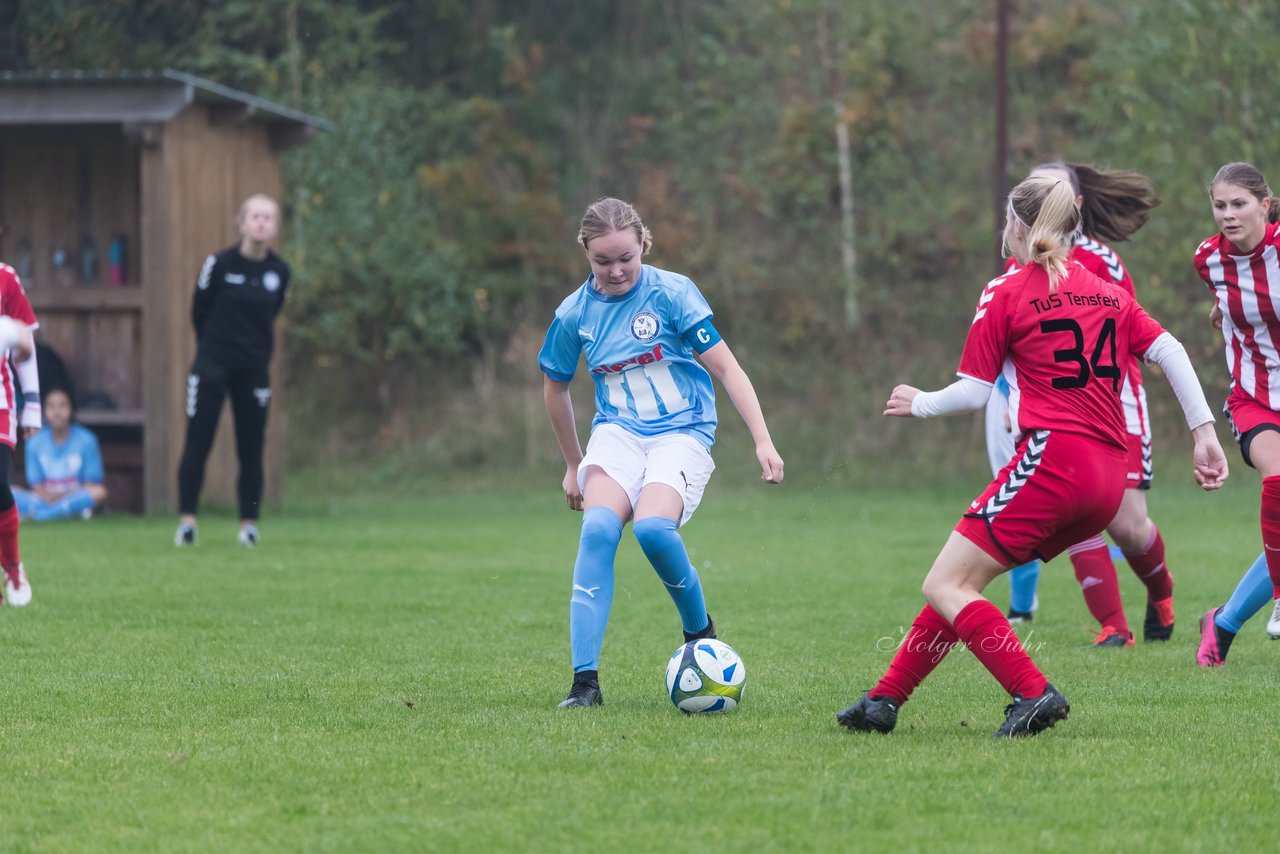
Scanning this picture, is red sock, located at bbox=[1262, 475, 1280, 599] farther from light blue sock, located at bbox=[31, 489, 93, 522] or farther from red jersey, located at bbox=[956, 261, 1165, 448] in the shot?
light blue sock, located at bbox=[31, 489, 93, 522]

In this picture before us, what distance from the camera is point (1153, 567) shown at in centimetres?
755

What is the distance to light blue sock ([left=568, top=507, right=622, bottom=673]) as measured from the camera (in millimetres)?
5773

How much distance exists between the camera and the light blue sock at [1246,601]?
6.78 meters

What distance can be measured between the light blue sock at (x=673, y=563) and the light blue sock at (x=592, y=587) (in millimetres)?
110

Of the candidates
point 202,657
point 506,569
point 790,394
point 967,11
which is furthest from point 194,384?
point 967,11

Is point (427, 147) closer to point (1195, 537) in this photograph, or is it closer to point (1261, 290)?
point (1195, 537)

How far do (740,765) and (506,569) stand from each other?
6.71 meters

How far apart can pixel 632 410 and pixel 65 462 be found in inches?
419

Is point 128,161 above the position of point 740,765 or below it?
above

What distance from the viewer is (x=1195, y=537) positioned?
1358 cm

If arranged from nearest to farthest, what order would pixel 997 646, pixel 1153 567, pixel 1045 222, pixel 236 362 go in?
1. pixel 997 646
2. pixel 1045 222
3. pixel 1153 567
4. pixel 236 362

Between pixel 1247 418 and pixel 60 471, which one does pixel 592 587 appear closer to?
pixel 1247 418

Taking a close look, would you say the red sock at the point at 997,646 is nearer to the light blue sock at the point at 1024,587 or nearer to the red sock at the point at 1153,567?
the red sock at the point at 1153,567

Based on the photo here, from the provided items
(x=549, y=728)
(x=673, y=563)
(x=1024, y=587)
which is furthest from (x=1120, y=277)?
(x=549, y=728)
